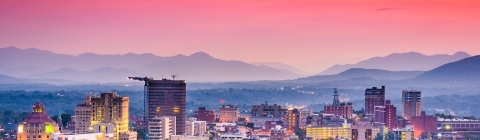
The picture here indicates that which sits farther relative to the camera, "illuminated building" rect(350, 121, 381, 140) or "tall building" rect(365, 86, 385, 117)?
"tall building" rect(365, 86, 385, 117)

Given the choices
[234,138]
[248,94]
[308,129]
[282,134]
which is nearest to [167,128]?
[234,138]

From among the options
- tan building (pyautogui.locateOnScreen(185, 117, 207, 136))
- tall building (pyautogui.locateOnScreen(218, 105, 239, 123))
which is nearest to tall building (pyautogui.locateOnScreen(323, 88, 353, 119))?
tall building (pyautogui.locateOnScreen(218, 105, 239, 123))

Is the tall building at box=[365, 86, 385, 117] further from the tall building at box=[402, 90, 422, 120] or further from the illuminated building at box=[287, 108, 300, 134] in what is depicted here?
the illuminated building at box=[287, 108, 300, 134]

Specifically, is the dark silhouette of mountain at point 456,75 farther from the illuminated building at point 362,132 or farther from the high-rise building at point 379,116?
the illuminated building at point 362,132

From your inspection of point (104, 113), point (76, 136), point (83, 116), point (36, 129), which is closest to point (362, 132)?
point (83, 116)

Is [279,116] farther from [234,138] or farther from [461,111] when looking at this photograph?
[461,111]

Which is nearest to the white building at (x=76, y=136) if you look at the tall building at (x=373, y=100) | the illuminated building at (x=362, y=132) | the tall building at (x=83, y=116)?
the tall building at (x=83, y=116)

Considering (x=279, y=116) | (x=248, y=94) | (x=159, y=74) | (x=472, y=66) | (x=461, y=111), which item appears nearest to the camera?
(x=279, y=116)
